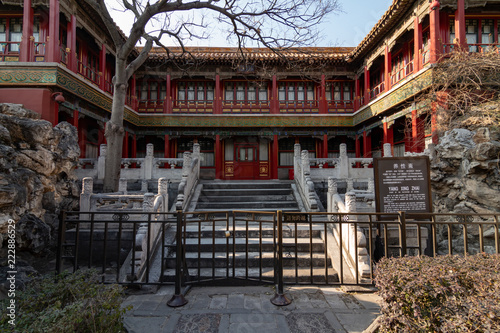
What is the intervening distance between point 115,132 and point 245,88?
33.4ft

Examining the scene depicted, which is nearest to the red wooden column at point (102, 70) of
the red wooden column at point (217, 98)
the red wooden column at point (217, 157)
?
the red wooden column at point (217, 98)

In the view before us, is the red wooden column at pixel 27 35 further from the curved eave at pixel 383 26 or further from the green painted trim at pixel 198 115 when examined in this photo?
the curved eave at pixel 383 26

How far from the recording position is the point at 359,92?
15586mm

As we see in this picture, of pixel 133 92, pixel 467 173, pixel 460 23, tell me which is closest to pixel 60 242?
pixel 467 173

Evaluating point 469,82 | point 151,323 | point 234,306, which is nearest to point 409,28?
point 469,82

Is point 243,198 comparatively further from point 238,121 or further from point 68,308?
point 238,121

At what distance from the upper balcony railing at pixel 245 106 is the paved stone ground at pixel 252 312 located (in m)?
12.7

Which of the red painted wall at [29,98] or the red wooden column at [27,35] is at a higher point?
the red wooden column at [27,35]

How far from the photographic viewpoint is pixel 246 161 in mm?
15789

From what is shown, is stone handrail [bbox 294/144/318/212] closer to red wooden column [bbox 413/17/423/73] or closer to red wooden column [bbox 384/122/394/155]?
red wooden column [bbox 384/122/394/155]

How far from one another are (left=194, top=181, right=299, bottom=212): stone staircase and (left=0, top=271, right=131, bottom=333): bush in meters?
A: 5.08

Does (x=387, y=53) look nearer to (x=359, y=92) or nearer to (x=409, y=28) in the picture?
(x=409, y=28)

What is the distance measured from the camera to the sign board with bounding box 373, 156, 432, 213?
4.41m

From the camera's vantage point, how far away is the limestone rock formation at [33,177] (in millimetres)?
4117
